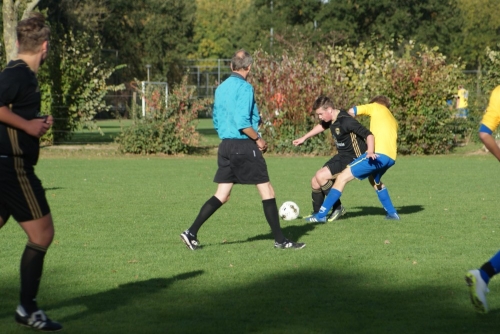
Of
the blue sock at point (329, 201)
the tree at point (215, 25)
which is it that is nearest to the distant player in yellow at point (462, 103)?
the blue sock at point (329, 201)

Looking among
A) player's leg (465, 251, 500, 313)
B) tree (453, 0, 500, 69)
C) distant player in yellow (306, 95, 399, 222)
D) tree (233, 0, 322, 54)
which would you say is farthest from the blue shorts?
tree (453, 0, 500, 69)

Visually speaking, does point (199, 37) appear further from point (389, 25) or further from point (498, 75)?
point (498, 75)

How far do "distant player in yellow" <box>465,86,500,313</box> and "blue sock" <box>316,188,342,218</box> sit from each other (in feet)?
16.6

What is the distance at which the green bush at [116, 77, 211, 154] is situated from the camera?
25.1m

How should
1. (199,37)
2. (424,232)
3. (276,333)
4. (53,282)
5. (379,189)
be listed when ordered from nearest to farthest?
(276,333) < (53,282) < (424,232) < (379,189) < (199,37)

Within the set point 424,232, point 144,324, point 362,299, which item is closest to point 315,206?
point 424,232

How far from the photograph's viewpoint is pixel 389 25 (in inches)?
2271

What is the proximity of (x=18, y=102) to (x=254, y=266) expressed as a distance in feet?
10.5

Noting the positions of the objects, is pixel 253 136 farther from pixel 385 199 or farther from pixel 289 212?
pixel 385 199

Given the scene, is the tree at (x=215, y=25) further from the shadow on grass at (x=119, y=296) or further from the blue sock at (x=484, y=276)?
the blue sock at (x=484, y=276)

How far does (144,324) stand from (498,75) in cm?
2219

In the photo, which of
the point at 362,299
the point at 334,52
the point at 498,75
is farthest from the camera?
the point at 334,52

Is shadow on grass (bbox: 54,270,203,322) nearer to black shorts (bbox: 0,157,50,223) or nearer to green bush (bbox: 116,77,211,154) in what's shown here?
black shorts (bbox: 0,157,50,223)

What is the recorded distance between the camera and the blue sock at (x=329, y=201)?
36.8 feet
